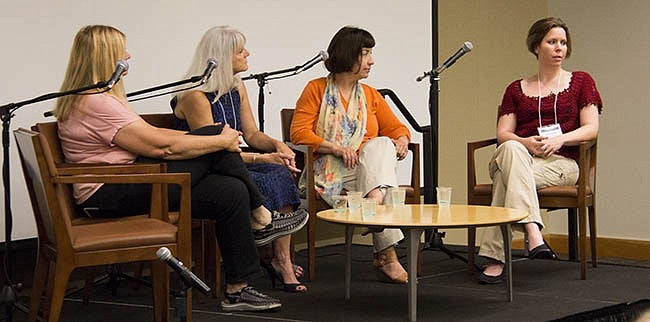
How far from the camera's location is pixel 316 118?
475 cm

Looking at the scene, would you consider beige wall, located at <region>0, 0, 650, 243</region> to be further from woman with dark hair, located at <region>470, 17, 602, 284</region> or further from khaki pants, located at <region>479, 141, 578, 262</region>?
khaki pants, located at <region>479, 141, 578, 262</region>

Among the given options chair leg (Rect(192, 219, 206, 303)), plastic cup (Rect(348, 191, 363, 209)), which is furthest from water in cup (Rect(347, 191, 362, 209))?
chair leg (Rect(192, 219, 206, 303))

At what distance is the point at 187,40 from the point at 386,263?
55.4 inches

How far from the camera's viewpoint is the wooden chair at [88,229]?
3158 mm

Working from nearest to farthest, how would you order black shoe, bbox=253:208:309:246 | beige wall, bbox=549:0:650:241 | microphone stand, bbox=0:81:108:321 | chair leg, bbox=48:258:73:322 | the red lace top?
1. chair leg, bbox=48:258:73:322
2. microphone stand, bbox=0:81:108:321
3. black shoe, bbox=253:208:309:246
4. the red lace top
5. beige wall, bbox=549:0:650:241

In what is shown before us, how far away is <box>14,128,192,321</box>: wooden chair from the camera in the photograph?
3158mm

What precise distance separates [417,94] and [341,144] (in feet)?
5.11

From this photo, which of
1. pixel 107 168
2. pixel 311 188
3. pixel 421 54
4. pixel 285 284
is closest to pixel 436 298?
pixel 285 284

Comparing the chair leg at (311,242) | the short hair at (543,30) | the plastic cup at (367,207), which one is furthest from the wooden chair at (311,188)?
the short hair at (543,30)

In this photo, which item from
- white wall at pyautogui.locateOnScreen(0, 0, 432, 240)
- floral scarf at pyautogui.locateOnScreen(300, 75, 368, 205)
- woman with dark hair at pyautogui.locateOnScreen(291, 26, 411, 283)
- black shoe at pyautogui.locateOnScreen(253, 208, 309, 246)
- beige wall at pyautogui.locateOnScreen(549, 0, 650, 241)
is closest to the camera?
black shoe at pyautogui.locateOnScreen(253, 208, 309, 246)

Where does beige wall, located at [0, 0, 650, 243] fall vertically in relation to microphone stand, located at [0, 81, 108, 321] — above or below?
above

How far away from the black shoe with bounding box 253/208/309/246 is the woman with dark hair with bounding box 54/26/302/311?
171 millimetres

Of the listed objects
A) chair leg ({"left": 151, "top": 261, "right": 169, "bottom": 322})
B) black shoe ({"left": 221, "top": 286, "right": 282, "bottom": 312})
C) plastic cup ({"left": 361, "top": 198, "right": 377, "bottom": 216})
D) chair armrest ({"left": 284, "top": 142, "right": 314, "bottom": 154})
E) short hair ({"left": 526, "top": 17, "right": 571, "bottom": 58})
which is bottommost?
black shoe ({"left": 221, "top": 286, "right": 282, "bottom": 312})

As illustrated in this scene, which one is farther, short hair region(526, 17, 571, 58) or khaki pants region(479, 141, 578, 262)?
short hair region(526, 17, 571, 58)
